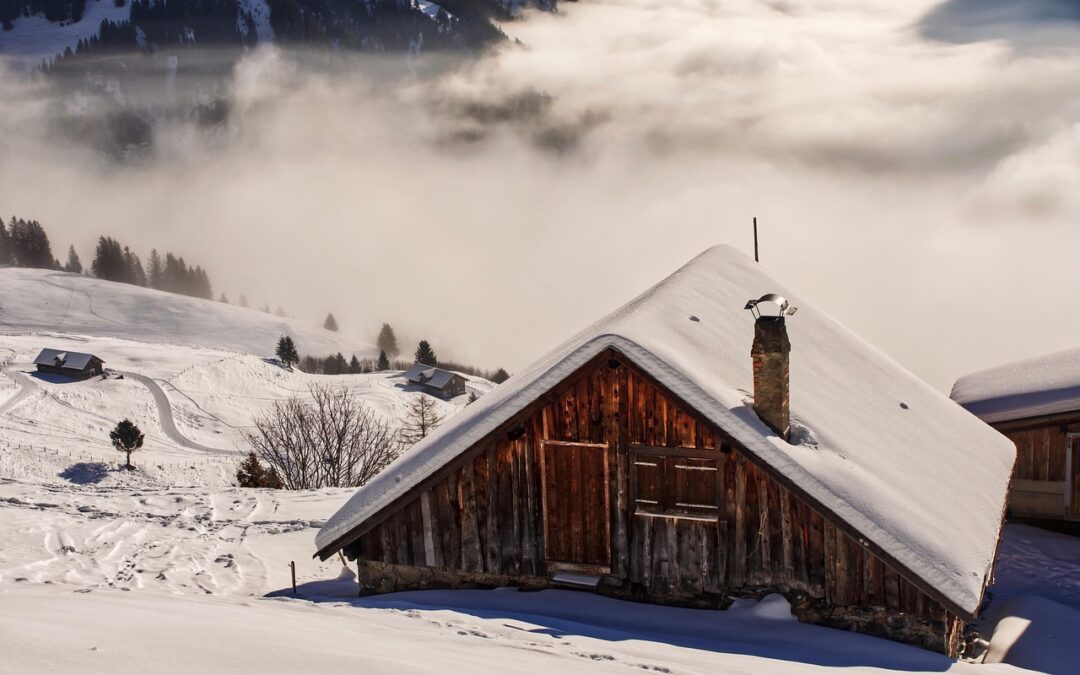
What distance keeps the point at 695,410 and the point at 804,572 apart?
2.61m

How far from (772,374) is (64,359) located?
79987 mm

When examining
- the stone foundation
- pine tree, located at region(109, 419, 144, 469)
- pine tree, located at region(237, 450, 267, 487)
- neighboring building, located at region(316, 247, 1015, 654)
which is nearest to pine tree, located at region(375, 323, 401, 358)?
pine tree, located at region(109, 419, 144, 469)

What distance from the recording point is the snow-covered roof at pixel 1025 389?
18.4 metres

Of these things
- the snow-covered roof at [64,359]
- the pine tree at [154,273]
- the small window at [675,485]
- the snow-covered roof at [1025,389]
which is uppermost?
the pine tree at [154,273]

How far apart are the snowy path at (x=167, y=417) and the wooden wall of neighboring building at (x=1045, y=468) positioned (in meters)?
51.0

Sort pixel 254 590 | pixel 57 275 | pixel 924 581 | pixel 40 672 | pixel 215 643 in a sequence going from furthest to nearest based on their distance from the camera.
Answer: pixel 57 275 < pixel 254 590 < pixel 924 581 < pixel 215 643 < pixel 40 672

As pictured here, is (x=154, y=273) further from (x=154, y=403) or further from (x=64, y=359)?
(x=154, y=403)

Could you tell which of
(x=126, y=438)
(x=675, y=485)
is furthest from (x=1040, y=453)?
(x=126, y=438)

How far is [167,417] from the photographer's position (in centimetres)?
6575

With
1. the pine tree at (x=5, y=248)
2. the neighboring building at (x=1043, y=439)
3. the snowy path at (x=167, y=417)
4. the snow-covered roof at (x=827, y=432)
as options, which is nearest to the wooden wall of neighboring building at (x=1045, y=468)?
the neighboring building at (x=1043, y=439)

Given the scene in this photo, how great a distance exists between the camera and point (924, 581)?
31.0ft

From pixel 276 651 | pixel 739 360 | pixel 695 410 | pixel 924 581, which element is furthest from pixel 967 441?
pixel 276 651

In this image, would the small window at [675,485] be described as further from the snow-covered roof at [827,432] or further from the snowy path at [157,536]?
the snowy path at [157,536]

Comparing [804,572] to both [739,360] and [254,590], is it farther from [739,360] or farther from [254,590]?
[254,590]
